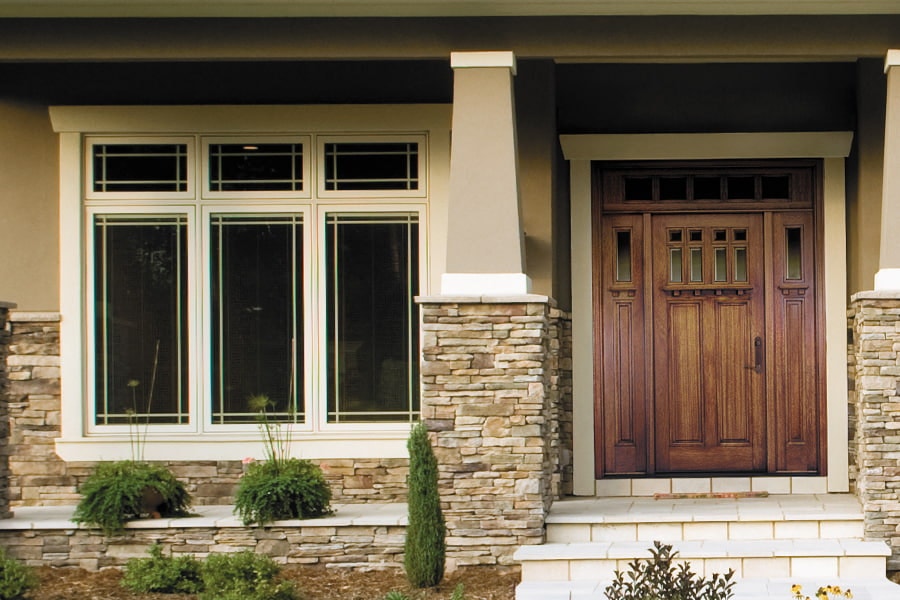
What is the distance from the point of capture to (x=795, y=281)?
33.2 feet

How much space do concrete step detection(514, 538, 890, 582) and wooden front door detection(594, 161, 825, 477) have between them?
1.98m

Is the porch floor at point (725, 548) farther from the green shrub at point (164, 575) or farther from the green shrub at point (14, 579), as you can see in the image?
the green shrub at point (14, 579)

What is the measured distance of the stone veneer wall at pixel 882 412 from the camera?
8305mm

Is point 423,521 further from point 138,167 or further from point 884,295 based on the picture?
point 138,167

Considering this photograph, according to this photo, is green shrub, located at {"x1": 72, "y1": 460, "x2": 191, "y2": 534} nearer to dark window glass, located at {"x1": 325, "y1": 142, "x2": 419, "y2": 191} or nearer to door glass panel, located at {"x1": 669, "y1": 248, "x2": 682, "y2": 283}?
dark window glass, located at {"x1": 325, "y1": 142, "x2": 419, "y2": 191}

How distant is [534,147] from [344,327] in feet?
6.80

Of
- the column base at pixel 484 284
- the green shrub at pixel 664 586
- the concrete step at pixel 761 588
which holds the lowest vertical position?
the concrete step at pixel 761 588

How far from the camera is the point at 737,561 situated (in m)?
8.00

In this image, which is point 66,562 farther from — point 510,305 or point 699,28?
point 699,28

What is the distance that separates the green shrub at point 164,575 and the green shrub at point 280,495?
544mm

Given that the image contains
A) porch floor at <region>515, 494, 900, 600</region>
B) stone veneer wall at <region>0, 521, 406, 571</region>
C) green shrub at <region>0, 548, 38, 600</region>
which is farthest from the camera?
stone veneer wall at <region>0, 521, 406, 571</region>

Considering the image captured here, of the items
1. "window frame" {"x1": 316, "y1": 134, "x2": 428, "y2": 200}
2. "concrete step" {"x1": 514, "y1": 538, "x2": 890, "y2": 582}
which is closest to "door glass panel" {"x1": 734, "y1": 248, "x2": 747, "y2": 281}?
"window frame" {"x1": 316, "y1": 134, "x2": 428, "y2": 200}

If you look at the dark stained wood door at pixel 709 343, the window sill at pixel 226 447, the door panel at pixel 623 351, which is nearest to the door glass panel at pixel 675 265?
the dark stained wood door at pixel 709 343

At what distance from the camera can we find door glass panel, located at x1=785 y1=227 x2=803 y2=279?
10.1 m
